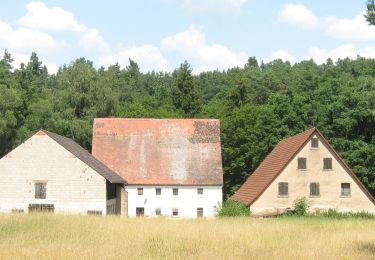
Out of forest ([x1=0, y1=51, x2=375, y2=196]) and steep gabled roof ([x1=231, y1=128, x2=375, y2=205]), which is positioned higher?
forest ([x1=0, y1=51, x2=375, y2=196])

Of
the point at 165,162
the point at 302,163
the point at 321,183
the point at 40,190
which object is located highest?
the point at 165,162

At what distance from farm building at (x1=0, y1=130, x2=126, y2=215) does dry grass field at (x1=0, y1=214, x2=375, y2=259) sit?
16.9 metres

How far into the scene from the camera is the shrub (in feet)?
157

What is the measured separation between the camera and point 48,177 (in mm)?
49938

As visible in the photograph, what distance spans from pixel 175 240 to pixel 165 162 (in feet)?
119

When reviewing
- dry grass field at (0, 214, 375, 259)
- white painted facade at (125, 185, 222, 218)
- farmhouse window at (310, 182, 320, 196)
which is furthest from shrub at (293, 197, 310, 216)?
dry grass field at (0, 214, 375, 259)

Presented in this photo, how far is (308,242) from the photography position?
2450 centimetres

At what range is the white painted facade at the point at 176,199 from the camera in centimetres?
5900

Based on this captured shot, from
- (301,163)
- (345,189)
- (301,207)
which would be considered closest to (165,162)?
(301,163)

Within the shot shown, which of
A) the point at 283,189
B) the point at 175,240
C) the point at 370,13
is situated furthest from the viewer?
the point at 283,189

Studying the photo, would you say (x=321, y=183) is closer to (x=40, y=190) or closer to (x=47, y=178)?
(x=47, y=178)

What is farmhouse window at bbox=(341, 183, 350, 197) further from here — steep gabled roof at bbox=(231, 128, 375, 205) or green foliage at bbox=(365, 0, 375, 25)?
green foliage at bbox=(365, 0, 375, 25)

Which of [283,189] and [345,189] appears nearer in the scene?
[283,189]

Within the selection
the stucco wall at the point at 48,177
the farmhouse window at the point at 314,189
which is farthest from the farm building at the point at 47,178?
the farmhouse window at the point at 314,189
